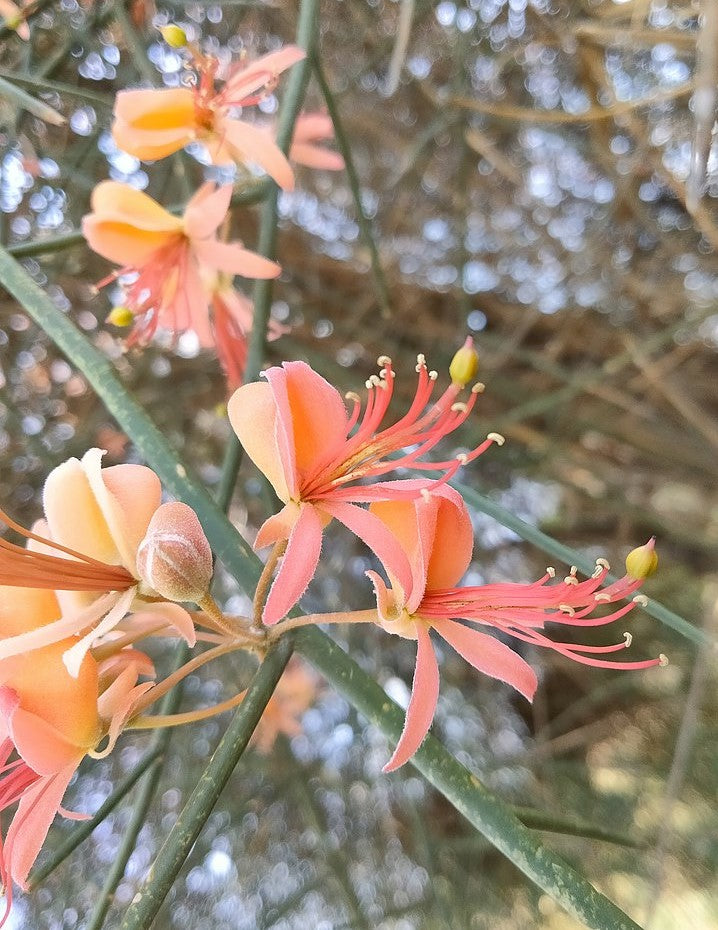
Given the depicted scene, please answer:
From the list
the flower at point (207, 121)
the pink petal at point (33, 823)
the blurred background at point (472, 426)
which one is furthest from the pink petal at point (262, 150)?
the blurred background at point (472, 426)

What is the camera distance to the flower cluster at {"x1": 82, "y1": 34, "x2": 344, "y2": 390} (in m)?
0.50

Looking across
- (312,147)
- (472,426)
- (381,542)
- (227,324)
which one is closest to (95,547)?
(381,542)

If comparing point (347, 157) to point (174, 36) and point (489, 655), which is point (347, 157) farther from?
point (489, 655)

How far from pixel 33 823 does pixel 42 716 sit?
0.04 meters

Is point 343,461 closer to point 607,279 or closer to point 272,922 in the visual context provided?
point 272,922

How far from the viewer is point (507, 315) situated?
136 centimetres

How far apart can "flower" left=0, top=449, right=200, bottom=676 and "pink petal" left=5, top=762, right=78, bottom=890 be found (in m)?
0.06

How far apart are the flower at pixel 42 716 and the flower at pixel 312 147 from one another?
0.49m

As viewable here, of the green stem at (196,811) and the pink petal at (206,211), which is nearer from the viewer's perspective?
the green stem at (196,811)

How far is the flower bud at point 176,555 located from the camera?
0.30 metres

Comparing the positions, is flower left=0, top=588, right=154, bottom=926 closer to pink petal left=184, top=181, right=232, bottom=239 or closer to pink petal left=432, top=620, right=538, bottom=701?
pink petal left=432, top=620, right=538, bottom=701

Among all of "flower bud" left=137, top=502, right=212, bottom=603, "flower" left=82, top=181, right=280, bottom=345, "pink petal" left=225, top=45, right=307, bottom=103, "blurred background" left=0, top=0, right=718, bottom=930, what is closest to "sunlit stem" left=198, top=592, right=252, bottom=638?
"flower bud" left=137, top=502, right=212, bottom=603

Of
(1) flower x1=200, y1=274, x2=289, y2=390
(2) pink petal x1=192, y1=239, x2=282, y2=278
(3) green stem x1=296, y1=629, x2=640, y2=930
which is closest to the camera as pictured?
(3) green stem x1=296, y1=629, x2=640, y2=930

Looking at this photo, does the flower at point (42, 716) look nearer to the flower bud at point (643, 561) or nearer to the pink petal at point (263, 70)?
the flower bud at point (643, 561)
